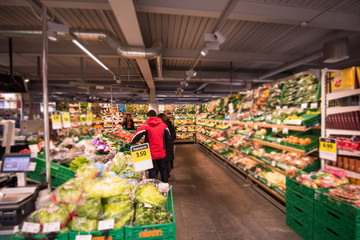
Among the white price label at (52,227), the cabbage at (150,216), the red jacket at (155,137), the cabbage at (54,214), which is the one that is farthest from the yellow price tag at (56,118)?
the red jacket at (155,137)

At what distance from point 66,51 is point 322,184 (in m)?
7.76

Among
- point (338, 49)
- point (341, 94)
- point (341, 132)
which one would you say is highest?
point (338, 49)

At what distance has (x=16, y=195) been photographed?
4.78 feet

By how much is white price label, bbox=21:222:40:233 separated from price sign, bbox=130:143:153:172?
1125mm

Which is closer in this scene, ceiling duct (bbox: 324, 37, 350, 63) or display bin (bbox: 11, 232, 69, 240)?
display bin (bbox: 11, 232, 69, 240)

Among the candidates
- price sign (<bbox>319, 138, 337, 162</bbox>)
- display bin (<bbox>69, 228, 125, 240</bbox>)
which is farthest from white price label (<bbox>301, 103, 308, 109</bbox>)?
display bin (<bbox>69, 228, 125, 240</bbox>)

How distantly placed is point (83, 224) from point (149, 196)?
1.83 ft

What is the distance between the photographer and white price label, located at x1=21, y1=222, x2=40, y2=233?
4.08 ft

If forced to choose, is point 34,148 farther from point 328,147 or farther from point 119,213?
point 328,147

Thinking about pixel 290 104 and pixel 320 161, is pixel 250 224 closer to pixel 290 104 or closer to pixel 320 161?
pixel 320 161

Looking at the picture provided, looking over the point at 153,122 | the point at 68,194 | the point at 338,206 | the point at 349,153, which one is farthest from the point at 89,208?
the point at 349,153

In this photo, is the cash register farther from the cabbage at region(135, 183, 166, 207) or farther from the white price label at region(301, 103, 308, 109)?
the white price label at region(301, 103, 308, 109)

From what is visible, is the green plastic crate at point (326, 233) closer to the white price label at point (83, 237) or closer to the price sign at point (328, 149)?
the price sign at point (328, 149)

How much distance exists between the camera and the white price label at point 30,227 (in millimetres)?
1242
